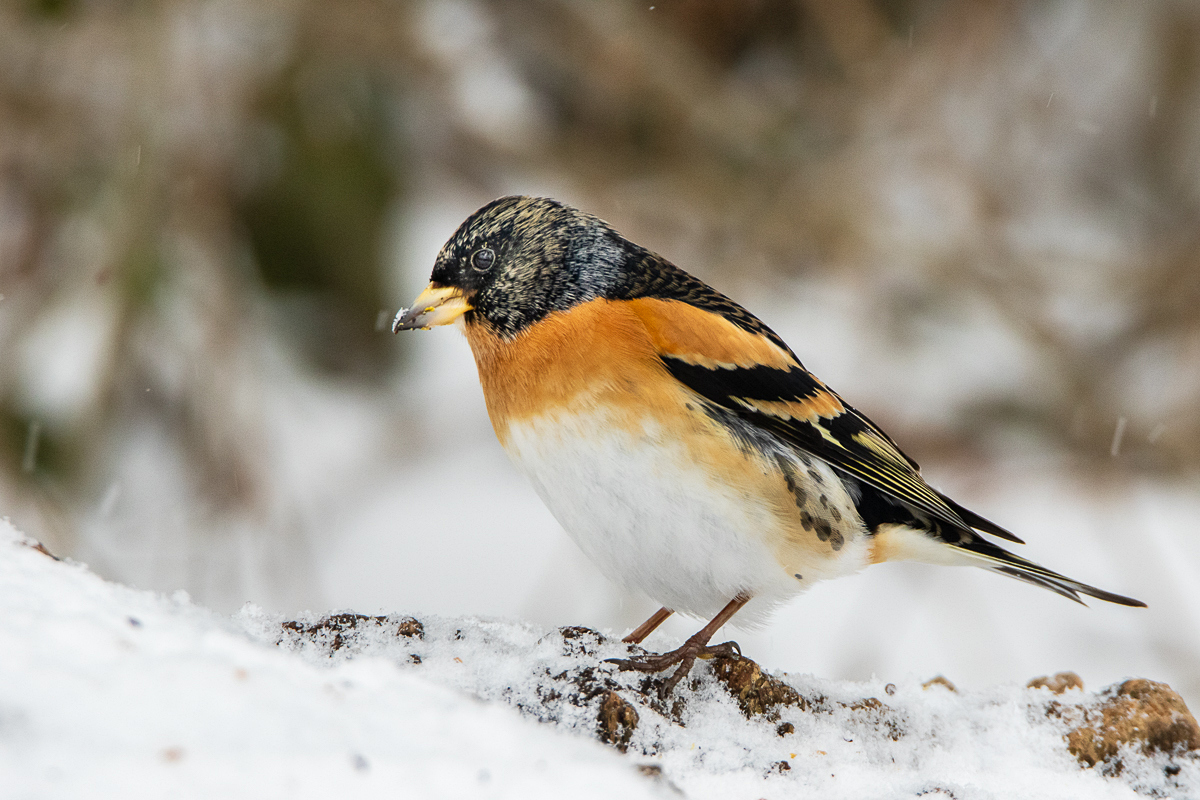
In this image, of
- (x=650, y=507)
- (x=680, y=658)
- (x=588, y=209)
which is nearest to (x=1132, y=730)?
(x=680, y=658)

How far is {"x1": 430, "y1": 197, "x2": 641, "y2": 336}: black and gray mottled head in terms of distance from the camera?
5.80 ft

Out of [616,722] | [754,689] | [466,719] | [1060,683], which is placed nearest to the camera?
[466,719]

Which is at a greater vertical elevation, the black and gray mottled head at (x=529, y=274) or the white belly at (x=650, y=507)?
the black and gray mottled head at (x=529, y=274)

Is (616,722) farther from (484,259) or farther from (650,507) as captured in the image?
(484,259)

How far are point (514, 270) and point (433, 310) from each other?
0.51ft

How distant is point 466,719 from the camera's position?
3.03 feet

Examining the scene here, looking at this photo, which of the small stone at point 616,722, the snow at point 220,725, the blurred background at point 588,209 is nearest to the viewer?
the snow at point 220,725

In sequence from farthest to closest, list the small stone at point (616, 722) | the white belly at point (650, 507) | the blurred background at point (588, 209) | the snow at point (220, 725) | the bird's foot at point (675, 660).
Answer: the blurred background at point (588, 209), the white belly at point (650, 507), the bird's foot at point (675, 660), the small stone at point (616, 722), the snow at point (220, 725)

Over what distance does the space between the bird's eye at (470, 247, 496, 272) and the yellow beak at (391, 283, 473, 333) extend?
53 mm

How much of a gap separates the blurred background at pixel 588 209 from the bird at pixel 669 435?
164 centimetres

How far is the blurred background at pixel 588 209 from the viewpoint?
3.29 meters

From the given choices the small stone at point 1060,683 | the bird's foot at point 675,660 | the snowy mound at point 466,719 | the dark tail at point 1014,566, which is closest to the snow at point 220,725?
the snowy mound at point 466,719

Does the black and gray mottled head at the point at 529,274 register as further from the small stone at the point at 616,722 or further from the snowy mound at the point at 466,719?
the small stone at the point at 616,722

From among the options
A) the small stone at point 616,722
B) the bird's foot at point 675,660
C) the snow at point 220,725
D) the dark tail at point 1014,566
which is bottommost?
the snow at point 220,725
